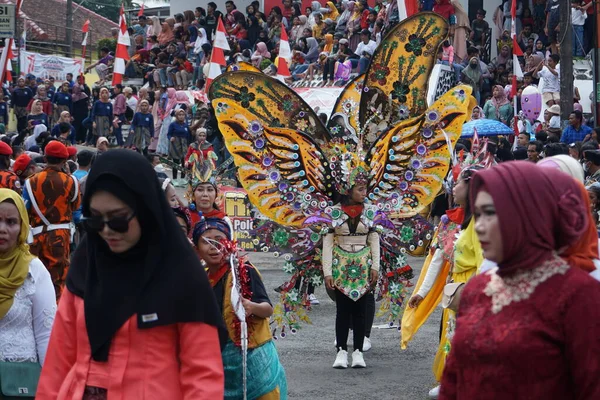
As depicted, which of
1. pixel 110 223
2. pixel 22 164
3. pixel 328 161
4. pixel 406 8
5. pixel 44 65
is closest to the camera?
pixel 110 223

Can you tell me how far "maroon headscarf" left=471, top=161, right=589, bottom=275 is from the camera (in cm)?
307

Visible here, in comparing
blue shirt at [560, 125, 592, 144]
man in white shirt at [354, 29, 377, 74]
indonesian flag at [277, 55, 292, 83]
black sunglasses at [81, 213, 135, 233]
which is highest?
man in white shirt at [354, 29, 377, 74]

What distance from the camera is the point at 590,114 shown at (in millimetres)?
19062

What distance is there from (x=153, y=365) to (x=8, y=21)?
1244 cm

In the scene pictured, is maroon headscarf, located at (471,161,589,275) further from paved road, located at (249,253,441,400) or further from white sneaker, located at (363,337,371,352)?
white sneaker, located at (363,337,371,352)

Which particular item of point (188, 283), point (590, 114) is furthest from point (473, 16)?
point (188, 283)

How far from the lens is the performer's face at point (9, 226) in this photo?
190 inches

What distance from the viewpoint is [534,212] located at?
10.0 ft

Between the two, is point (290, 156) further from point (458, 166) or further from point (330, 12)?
point (330, 12)

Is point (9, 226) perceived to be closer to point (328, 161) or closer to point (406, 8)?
point (328, 161)

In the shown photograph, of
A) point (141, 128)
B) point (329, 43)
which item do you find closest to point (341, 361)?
point (141, 128)

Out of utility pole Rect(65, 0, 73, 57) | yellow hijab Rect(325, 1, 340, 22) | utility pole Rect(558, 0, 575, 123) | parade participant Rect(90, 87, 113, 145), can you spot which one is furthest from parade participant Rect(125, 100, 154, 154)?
utility pole Rect(65, 0, 73, 57)

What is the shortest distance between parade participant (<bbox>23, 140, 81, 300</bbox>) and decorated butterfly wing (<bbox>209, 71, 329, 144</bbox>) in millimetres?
1550

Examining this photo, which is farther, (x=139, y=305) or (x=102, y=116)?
(x=102, y=116)
